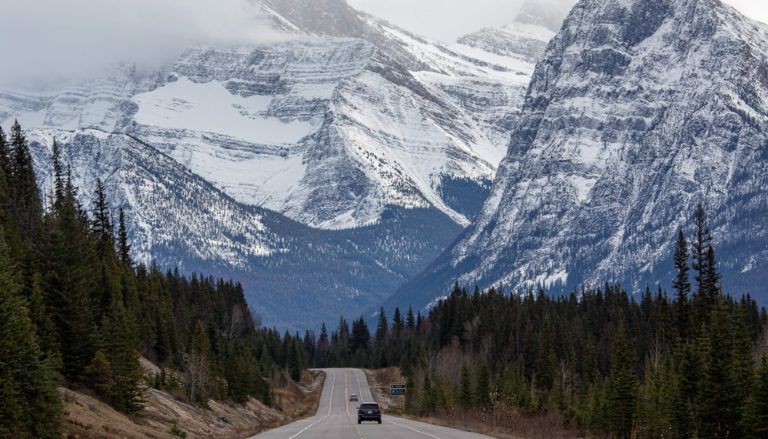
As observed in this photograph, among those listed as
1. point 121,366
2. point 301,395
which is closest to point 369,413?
point 121,366

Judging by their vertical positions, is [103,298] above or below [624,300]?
below

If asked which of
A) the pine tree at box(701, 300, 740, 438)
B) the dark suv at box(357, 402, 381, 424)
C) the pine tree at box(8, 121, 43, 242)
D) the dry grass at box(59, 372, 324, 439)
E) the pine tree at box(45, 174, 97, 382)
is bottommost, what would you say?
the dry grass at box(59, 372, 324, 439)

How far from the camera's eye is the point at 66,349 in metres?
61.2

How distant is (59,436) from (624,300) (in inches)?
5850

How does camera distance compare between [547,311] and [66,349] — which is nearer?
[66,349]

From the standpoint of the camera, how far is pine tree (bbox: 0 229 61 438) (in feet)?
133

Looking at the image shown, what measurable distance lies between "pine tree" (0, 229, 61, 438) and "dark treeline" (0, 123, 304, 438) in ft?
0.14

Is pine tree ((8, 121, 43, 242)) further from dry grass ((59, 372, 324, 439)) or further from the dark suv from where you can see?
the dark suv

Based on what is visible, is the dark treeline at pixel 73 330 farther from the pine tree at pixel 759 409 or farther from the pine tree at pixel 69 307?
the pine tree at pixel 759 409

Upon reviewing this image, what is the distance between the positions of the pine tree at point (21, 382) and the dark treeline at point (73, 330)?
0.04 meters

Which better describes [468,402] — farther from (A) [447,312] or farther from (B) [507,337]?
(A) [447,312]

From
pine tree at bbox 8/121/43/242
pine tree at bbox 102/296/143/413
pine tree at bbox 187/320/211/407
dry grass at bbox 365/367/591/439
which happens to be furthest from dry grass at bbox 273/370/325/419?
pine tree at bbox 102/296/143/413

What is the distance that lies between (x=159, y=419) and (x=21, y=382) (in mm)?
21448

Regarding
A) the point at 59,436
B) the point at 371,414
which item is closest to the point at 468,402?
the point at 371,414
